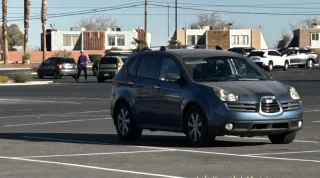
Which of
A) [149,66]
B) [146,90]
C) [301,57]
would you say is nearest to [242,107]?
[146,90]

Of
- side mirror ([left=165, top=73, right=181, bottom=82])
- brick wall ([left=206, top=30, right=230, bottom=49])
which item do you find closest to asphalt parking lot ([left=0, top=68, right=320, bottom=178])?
side mirror ([left=165, top=73, right=181, bottom=82])

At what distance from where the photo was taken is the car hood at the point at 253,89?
1409cm

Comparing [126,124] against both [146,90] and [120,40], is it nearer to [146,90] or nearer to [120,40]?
[146,90]

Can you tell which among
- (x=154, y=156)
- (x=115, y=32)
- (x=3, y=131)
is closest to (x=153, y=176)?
(x=154, y=156)

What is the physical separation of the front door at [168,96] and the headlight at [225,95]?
1.00 m

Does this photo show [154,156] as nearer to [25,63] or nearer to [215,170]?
[215,170]

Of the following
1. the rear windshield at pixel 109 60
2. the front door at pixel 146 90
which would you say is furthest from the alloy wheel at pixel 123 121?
the rear windshield at pixel 109 60

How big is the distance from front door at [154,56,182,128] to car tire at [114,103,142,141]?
88 cm

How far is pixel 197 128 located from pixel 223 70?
51.0 inches

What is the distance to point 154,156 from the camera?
528 inches

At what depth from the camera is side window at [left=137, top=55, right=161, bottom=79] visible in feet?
52.0

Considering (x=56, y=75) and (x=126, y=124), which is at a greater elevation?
(x=126, y=124)

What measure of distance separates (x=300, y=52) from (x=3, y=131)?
173 ft

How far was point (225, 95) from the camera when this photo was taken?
14.1 meters
